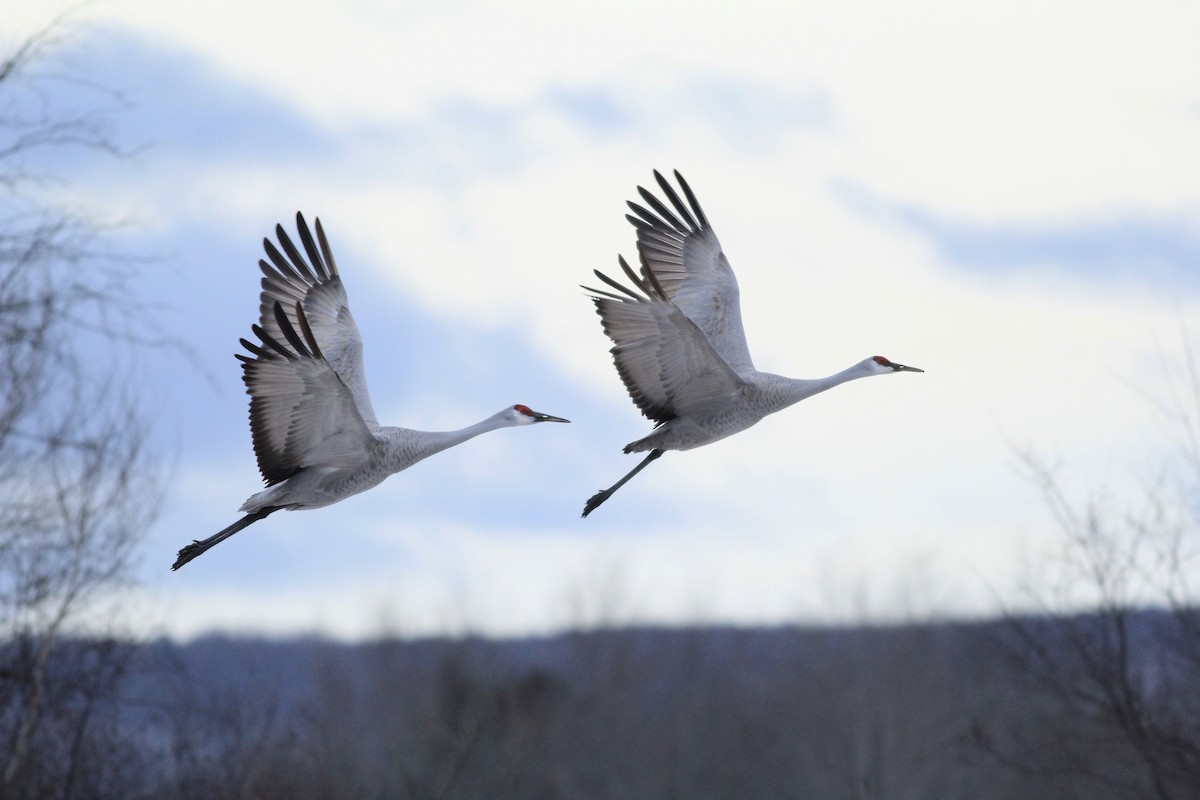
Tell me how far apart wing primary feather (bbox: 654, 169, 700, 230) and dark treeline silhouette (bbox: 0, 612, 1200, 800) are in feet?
19.9

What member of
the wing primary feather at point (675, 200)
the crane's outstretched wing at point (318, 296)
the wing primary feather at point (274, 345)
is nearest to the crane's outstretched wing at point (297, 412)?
the wing primary feather at point (274, 345)

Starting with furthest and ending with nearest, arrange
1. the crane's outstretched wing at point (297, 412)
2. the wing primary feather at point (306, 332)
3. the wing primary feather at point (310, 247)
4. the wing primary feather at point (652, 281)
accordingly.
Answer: the wing primary feather at point (310, 247) < the crane's outstretched wing at point (297, 412) < the wing primary feather at point (652, 281) < the wing primary feather at point (306, 332)

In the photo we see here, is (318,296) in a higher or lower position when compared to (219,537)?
higher

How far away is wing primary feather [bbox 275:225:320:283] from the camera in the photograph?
12406 millimetres

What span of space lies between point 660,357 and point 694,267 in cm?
186

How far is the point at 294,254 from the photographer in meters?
12.4

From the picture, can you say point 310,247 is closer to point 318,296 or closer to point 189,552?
point 318,296

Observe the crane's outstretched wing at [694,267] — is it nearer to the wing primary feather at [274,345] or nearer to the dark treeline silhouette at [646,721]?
the wing primary feather at [274,345]

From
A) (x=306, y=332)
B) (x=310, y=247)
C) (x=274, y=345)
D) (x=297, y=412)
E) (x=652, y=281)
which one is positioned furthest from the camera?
(x=310, y=247)

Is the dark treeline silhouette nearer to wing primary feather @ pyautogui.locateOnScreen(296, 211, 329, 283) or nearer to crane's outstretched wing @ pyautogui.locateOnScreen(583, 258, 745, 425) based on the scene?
wing primary feather @ pyautogui.locateOnScreen(296, 211, 329, 283)

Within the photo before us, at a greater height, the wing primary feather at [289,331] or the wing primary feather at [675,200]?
the wing primary feather at [675,200]

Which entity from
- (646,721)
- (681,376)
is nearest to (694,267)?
(681,376)

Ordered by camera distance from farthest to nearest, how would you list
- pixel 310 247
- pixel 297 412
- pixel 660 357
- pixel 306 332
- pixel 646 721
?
pixel 646 721
pixel 310 247
pixel 660 357
pixel 297 412
pixel 306 332

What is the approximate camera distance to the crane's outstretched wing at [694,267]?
12109 mm
